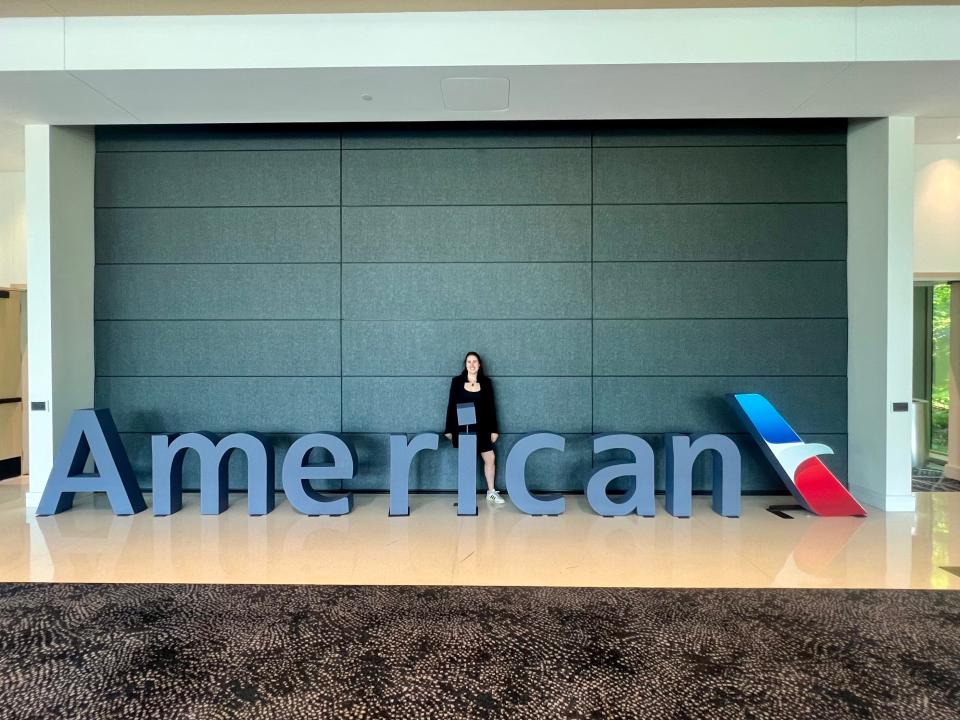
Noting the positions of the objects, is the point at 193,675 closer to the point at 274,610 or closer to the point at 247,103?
the point at 274,610

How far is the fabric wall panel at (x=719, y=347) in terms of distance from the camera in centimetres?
511

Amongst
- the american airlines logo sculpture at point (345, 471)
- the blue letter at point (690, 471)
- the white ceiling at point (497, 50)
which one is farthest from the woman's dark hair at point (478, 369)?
the white ceiling at point (497, 50)

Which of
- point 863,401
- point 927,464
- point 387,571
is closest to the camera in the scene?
point 387,571

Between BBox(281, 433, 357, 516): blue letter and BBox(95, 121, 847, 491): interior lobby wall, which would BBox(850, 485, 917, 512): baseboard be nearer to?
BBox(95, 121, 847, 491): interior lobby wall

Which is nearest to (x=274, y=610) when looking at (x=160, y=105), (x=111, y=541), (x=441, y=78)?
(x=111, y=541)

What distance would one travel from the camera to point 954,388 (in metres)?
6.12

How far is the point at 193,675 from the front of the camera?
7.27ft

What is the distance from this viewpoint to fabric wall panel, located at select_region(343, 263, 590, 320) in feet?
16.8

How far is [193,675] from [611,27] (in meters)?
4.42

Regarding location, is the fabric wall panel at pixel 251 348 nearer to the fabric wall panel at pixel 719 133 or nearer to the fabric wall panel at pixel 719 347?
the fabric wall panel at pixel 719 347

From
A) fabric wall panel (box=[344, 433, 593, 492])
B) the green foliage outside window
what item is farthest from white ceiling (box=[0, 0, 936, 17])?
the green foliage outside window

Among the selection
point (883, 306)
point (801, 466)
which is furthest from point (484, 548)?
point (883, 306)

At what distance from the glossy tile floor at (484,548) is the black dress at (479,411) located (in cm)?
63

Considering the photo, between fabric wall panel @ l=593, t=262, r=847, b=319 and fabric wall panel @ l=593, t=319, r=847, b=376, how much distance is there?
94 millimetres
